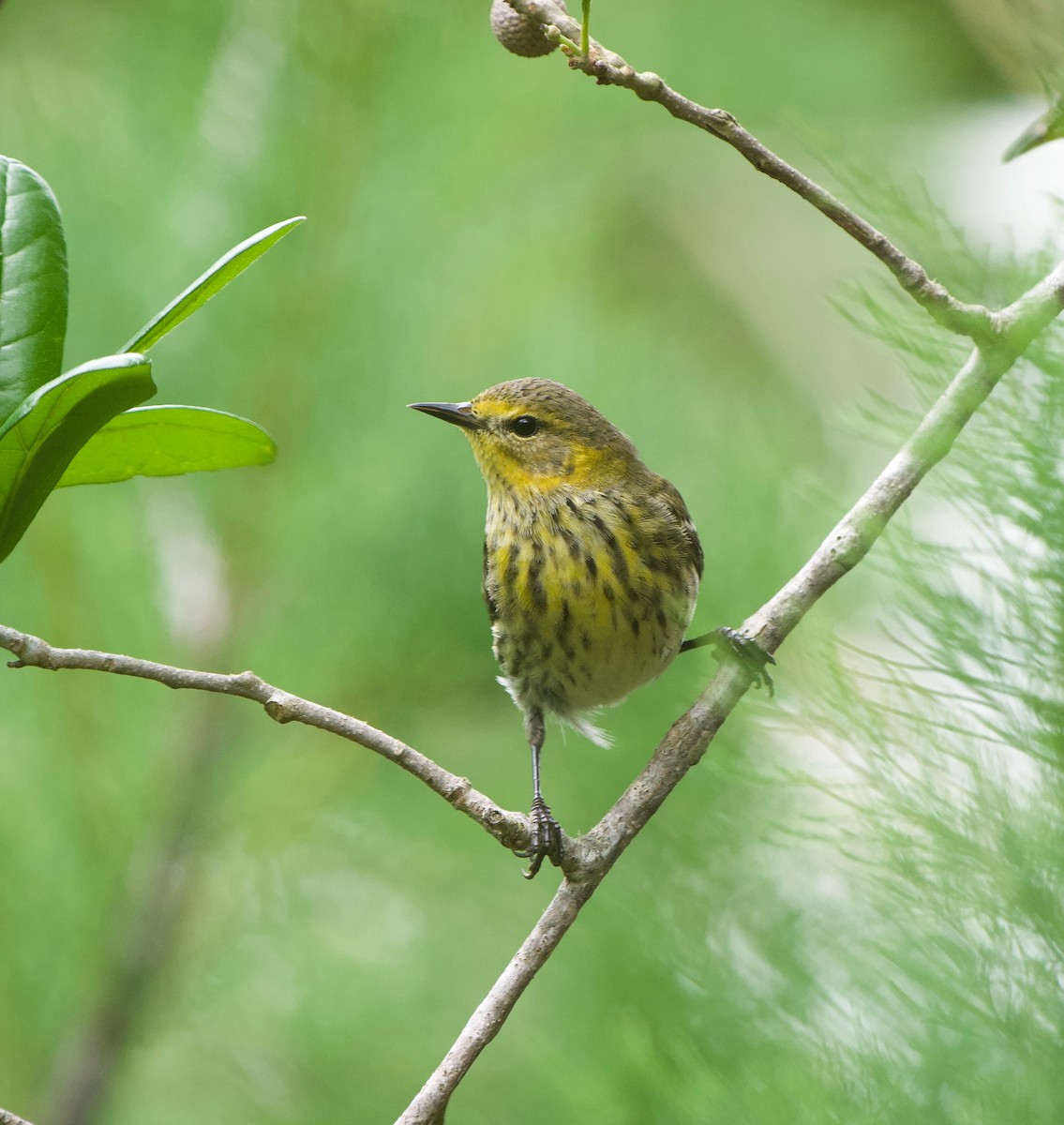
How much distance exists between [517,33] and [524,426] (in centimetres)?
119

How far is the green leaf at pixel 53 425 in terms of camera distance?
854mm

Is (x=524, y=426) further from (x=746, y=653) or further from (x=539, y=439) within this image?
(x=746, y=653)

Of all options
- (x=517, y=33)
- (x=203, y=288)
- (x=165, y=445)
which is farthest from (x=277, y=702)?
(x=517, y=33)

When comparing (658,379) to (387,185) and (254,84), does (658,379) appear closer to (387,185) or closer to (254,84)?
(387,185)

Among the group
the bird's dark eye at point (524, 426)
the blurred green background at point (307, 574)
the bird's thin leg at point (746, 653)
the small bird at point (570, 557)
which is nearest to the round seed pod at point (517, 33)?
the bird's thin leg at point (746, 653)

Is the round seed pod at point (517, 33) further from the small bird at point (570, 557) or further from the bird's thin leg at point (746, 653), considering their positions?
the small bird at point (570, 557)

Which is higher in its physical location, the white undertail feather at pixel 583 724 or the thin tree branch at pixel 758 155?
the thin tree branch at pixel 758 155

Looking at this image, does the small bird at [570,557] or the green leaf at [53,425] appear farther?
the small bird at [570,557]

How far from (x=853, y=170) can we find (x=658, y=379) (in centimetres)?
149

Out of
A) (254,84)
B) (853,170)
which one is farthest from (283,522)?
(853,170)

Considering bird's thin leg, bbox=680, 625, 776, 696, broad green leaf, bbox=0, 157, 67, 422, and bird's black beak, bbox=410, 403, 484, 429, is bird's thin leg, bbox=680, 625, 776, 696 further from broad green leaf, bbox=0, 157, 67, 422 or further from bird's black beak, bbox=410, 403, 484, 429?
bird's black beak, bbox=410, 403, 484, 429

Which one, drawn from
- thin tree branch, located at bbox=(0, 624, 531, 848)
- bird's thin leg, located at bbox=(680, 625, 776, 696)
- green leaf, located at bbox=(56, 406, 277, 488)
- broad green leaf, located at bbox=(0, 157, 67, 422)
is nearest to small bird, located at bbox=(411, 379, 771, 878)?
bird's thin leg, located at bbox=(680, 625, 776, 696)

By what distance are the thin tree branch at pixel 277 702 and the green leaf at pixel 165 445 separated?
0.44 feet

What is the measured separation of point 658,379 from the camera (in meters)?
2.60
